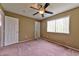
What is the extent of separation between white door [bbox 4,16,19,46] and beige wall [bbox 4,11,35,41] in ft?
1.23

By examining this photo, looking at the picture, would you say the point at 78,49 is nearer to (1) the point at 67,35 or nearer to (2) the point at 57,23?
(1) the point at 67,35

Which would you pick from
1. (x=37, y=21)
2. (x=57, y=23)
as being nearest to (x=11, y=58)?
(x=57, y=23)

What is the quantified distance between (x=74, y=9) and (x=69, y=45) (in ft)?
5.81

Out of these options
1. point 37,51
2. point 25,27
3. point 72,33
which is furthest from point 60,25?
point 25,27

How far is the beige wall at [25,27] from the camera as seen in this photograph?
590 centimetres

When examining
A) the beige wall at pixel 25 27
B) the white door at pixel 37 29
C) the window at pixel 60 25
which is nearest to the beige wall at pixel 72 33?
the window at pixel 60 25

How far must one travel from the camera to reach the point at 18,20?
18.6ft

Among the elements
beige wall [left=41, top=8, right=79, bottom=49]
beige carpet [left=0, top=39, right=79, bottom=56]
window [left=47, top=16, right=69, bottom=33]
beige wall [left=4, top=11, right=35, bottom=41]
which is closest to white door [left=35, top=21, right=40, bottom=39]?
beige wall [left=4, top=11, right=35, bottom=41]

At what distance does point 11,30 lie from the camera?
507 cm

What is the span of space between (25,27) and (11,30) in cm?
142

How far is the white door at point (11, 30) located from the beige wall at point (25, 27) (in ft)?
1.23

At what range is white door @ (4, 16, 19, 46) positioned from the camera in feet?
15.6

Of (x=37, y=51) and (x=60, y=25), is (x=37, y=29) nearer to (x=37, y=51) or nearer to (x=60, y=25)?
(x=60, y=25)

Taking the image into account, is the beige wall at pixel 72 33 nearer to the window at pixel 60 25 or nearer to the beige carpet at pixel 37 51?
the window at pixel 60 25
